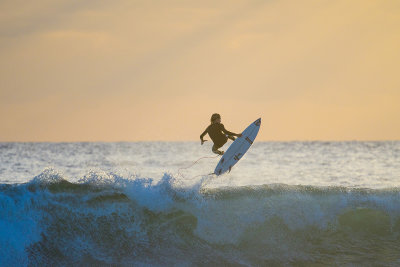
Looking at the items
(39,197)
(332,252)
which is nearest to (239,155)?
(332,252)

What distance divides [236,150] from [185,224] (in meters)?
2.76

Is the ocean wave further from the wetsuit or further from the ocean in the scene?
the wetsuit

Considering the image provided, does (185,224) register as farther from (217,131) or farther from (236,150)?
(236,150)

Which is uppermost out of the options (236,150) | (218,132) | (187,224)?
(218,132)

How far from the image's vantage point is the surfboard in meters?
14.9

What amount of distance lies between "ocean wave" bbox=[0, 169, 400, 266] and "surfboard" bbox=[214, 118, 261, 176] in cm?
59

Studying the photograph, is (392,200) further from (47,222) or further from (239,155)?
(47,222)

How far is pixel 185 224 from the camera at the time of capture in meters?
13.4

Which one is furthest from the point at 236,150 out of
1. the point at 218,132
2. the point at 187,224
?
the point at 187,224

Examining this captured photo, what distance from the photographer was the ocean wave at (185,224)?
12.3 metres

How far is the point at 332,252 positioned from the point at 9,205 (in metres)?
7.54

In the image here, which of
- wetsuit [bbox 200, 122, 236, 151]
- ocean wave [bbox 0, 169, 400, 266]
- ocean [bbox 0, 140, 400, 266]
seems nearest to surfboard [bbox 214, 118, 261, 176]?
ocean [bbox 0, 140, 400, 266]

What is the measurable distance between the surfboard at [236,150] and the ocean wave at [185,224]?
59 centimetres

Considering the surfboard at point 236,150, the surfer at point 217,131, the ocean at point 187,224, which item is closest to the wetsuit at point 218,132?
the surfer at point 217,131
